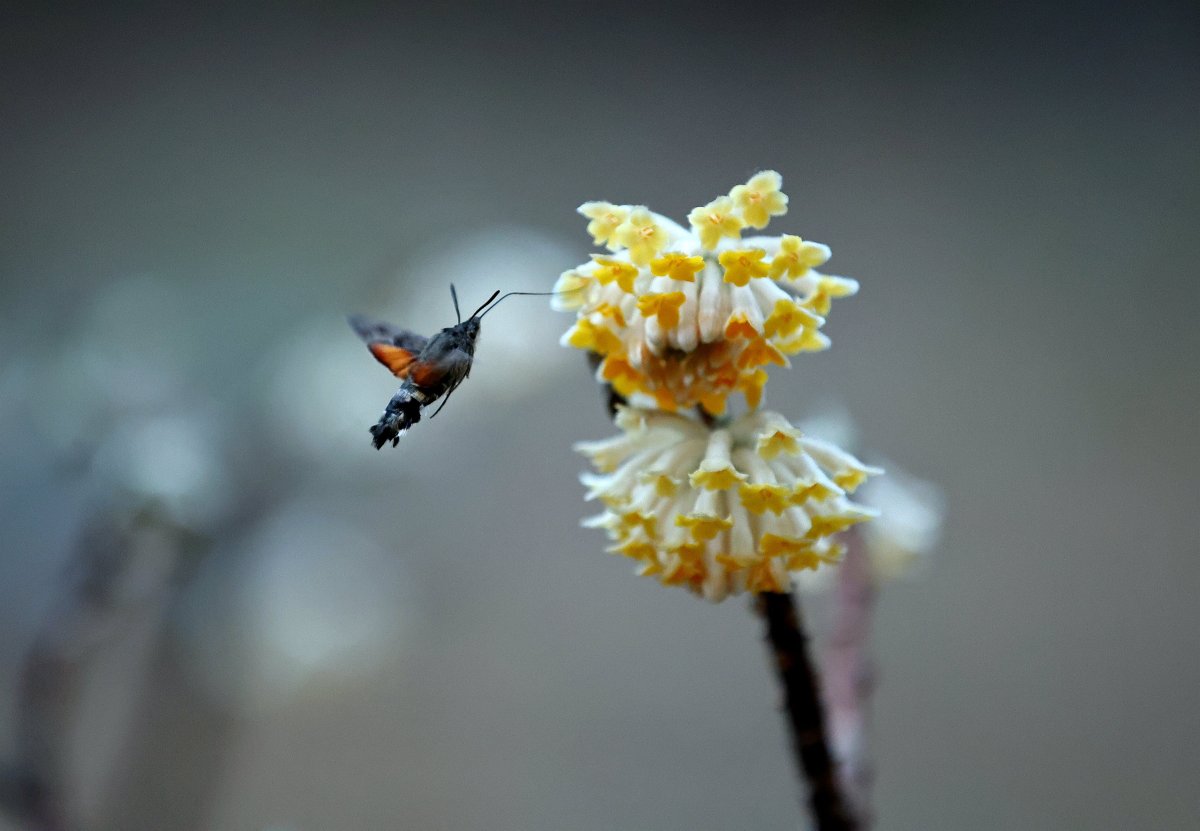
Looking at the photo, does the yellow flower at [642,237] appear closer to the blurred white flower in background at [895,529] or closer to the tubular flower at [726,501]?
the tubular flower at [726,501]

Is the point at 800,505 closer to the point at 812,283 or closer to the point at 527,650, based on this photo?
the point at 812,283

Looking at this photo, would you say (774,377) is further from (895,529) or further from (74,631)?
(74,631)

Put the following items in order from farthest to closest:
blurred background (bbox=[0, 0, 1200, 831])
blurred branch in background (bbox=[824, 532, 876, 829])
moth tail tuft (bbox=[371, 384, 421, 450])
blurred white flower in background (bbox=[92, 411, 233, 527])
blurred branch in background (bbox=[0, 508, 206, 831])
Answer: blurred background (bbox=[0, 0, 1200, 831]), blurred white flower in background (bbox=[92, 411, 233, 527]), blurred branch in background (bbox=[0, 508, 206, 831]), blurred branch in background (bbox=[824, 532, 876, 829]), moth tail tuft (bbox=[371, 384, 421, 450])

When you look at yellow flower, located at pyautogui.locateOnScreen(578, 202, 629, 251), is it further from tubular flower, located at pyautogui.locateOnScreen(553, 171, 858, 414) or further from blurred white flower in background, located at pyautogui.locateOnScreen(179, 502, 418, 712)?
blurred white flower in background, located at pyautogui.locateOnScreen(179, 502, 418, 712)

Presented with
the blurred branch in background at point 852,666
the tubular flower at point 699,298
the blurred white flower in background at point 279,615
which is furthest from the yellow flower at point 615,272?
the blurred white flower in background at point 279,615

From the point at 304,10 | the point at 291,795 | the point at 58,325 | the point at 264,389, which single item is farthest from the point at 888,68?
the point at 291,795

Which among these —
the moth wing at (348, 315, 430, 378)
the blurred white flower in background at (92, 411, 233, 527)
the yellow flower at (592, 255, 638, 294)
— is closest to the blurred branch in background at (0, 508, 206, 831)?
the blurred white flower in background at (92, 411, 233, 527)

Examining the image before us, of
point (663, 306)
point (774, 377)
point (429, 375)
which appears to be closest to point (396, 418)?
point (429, 375)
